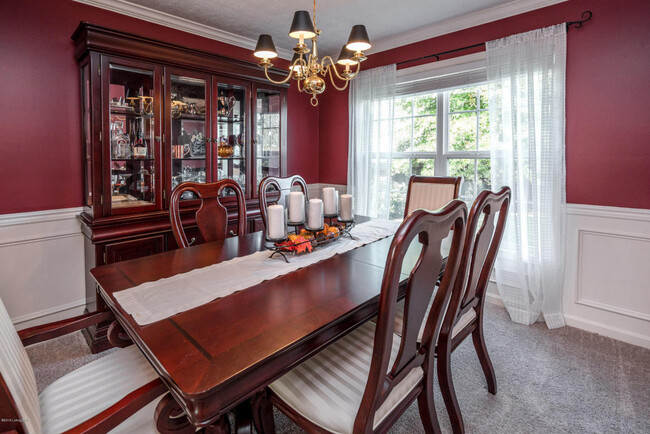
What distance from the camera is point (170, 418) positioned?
920 millimetres

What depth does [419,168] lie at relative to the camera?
3.52m

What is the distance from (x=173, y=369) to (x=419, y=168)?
311 centimetres

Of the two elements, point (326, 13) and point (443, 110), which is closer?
point (326, 13)

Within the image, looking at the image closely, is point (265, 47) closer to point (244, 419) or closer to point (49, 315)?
point (244, 419)

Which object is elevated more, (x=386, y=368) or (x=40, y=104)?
(x=40, y=104)

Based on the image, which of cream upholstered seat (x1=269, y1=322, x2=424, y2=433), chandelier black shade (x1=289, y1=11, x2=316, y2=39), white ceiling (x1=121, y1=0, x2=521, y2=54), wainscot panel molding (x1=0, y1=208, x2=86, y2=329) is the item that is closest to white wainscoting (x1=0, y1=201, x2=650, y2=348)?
wainscot panel molding (x1=0, y1=208, x2=86, y2=329)

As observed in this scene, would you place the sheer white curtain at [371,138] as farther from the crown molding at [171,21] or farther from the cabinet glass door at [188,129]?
the cabinet glass door at [188,129]

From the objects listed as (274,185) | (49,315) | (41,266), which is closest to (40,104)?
(41,266)

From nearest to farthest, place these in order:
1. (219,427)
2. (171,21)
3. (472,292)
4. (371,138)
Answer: (219,427)
(472,292)
(171,21)
(371,138)

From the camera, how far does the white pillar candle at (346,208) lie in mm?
2094

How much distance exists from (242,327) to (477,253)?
99 centimetres

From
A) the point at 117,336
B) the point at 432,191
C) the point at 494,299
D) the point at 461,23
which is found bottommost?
the point at 494,299

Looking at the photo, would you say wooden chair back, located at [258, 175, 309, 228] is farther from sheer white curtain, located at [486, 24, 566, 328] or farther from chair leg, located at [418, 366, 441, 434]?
sheer white curtain, located at [486, 24, 566, 328]

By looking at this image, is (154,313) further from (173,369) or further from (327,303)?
(327,303)
